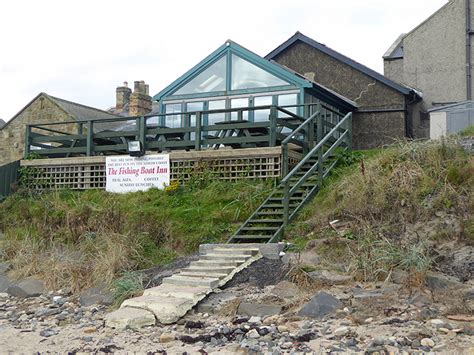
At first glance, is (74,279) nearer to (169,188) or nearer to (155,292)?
(155,292)

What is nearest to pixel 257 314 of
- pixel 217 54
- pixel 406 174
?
pixel 406 174

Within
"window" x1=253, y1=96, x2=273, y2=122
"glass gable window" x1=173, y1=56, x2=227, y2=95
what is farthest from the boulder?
"glass gable window" x1=173, y1=56, x2=227, y2=95

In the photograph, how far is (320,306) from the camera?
8.36 metres

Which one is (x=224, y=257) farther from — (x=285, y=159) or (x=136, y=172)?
(x=136, y=172)

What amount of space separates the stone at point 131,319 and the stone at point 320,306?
6.90ft

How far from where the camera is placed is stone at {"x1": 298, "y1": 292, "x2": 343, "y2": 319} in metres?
8.28

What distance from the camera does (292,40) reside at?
2291 centimetres

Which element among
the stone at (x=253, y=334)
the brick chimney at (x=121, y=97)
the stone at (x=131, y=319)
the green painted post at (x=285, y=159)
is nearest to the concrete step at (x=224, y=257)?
the stone at (x=131, y=319)

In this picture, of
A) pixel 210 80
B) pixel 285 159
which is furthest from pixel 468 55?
pixel 285 159

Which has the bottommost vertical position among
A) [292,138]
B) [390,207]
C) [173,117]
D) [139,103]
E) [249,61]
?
[390,207]

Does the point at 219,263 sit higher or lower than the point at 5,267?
higher

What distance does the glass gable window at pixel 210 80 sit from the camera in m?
19.2

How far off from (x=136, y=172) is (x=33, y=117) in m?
11.4

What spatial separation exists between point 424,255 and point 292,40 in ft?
48.6
